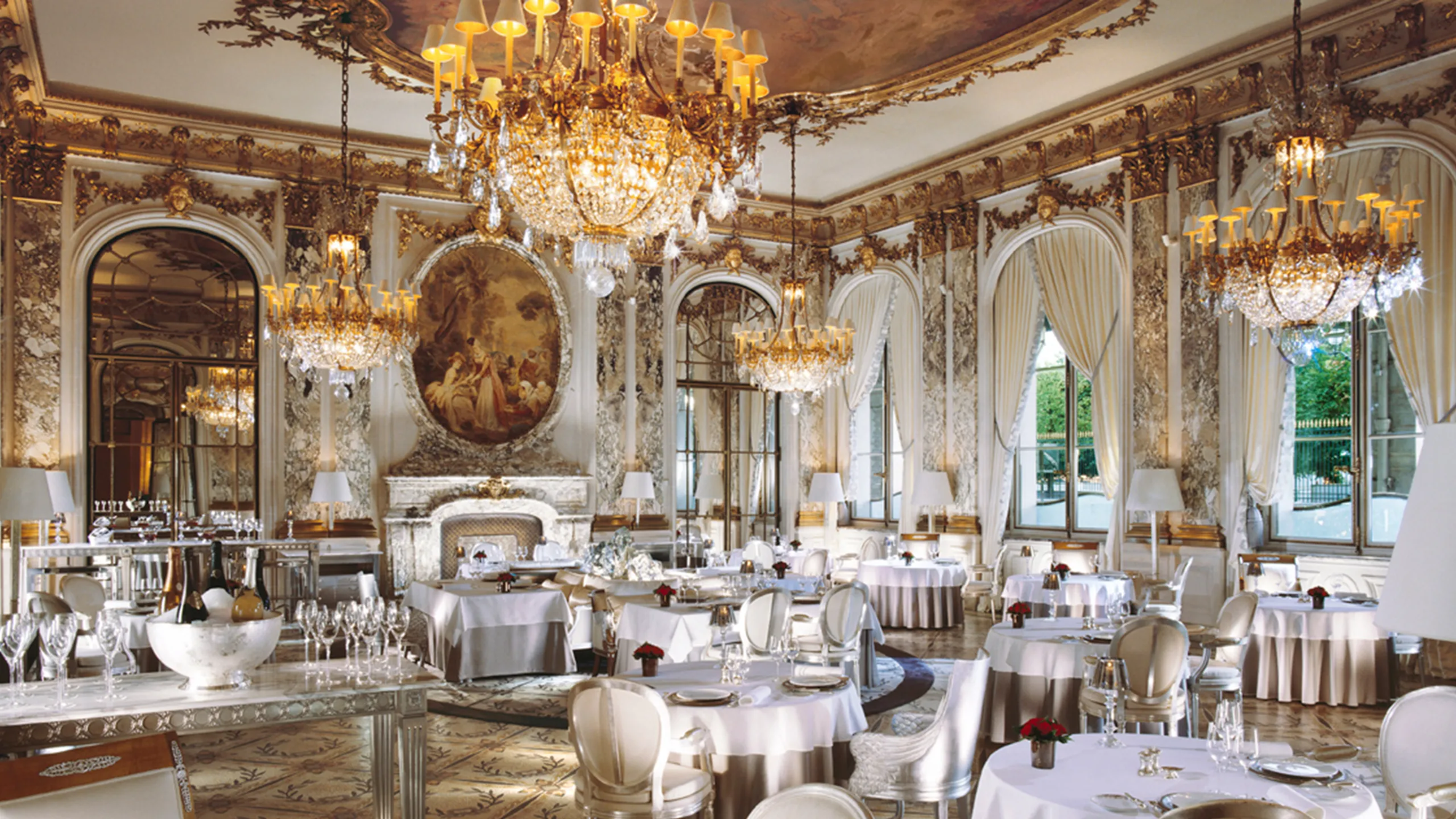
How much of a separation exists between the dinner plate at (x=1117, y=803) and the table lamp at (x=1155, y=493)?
6599 millimetres

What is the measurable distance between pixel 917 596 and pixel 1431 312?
5.30 meters

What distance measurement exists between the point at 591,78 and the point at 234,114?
6.71 metres

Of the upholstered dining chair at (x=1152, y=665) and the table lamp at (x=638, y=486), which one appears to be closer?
the upholstered dining chair at (x=1152, y=665)

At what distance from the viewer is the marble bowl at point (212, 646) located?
353 centimetres

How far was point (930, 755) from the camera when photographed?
13.6ft

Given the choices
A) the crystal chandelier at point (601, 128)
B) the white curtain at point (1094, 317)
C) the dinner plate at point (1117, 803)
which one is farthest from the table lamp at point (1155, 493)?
the dinner plate at point (1117, 803)

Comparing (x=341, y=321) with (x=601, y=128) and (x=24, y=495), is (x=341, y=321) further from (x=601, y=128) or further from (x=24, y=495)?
(x=601, y=128)

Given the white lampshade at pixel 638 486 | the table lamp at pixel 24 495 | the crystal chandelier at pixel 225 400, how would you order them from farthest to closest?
the white lampshade at pixel 638 486, the crystal chandelier at pixel 225 400, the table lamp at pixel 24 495

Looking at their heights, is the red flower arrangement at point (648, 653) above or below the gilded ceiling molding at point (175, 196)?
below

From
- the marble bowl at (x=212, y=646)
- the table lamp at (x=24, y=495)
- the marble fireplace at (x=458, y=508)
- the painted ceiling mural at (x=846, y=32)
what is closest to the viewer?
the marble bowl at (x=212, y=646)

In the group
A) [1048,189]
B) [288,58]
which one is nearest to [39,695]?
[288,58]

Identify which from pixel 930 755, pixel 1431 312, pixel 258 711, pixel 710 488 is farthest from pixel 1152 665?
pixel 710 488

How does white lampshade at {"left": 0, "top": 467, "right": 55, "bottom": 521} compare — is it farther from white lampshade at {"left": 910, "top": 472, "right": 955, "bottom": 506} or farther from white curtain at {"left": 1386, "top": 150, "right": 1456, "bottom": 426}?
white curtain at {"left": 1386, "top": 150, "right": 1456, "bottom": 426}

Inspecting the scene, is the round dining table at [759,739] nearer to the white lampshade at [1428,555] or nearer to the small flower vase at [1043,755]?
the small flower vase at [1043,755]
